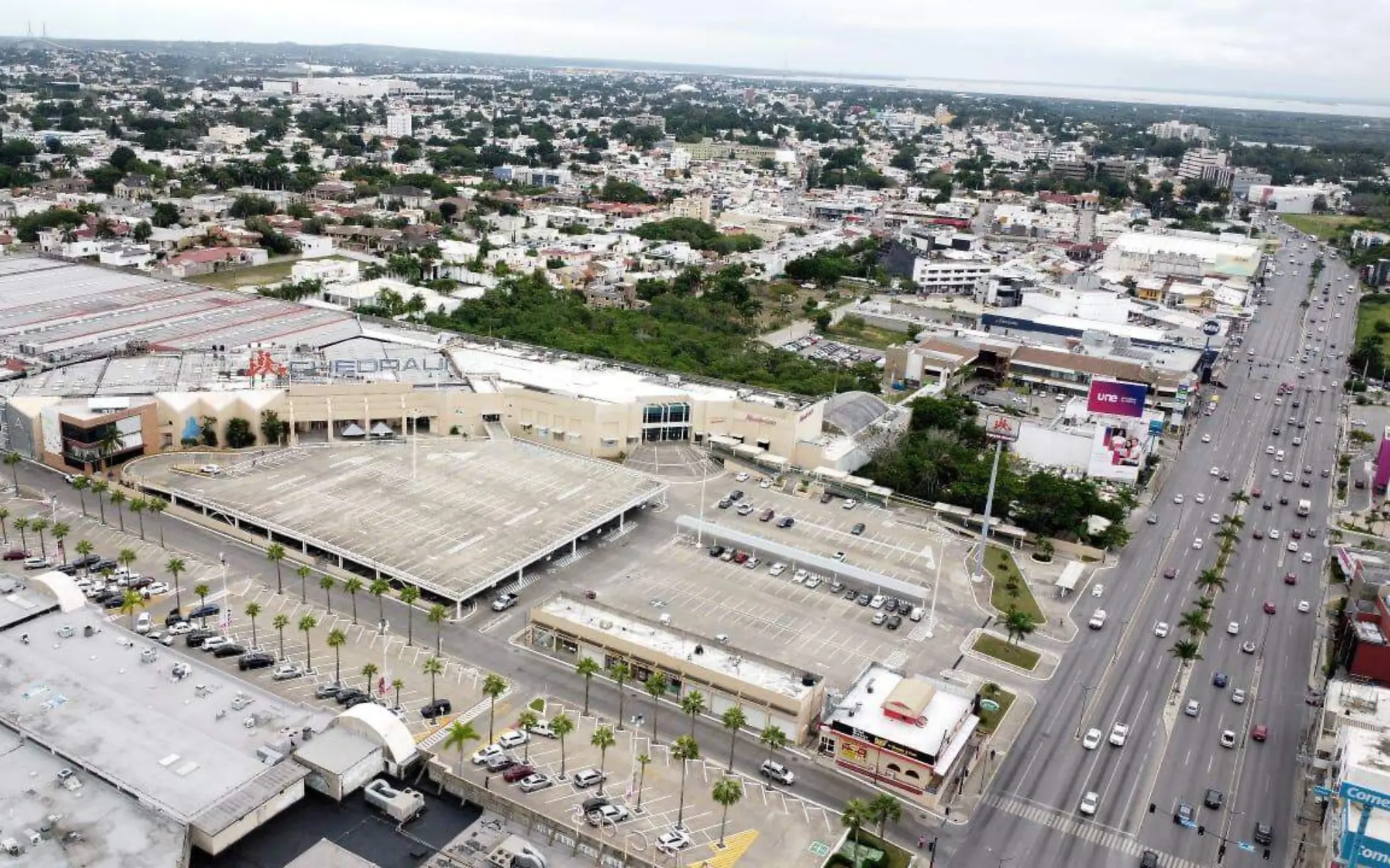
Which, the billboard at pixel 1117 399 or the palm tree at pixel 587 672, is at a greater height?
the billboard at pixel 1117 399

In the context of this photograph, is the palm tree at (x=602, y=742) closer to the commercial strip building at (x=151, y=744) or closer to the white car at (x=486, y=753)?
the white car at (x=486, y=753)

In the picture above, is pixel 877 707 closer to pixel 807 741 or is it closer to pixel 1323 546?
pixel 807 741

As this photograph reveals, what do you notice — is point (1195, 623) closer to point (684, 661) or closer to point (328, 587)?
point (684, 661)

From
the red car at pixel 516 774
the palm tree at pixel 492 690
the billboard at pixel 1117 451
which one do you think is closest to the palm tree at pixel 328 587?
the palm tree at pixel 492 690

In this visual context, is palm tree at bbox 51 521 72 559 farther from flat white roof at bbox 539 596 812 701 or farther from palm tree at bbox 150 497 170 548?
flat white roof at bbox 539 596 812 701

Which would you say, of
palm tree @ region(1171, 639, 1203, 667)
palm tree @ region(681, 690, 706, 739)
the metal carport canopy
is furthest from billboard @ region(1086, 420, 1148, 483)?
palm tree @ region(681, 690, 706, 739)
